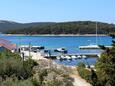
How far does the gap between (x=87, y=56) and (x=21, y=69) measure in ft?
214

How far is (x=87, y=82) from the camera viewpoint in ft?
115

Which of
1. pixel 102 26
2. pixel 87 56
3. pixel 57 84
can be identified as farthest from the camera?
pixel 102 26

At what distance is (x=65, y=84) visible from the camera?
27.4m

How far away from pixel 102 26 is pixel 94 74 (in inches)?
5987

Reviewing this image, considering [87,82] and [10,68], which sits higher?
[10,68]

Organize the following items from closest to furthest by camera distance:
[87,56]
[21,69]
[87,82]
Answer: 1. [21,69]
2. [87,82]
3. [87,56]

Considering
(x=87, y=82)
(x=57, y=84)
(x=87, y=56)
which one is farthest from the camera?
(x=87, y=56)

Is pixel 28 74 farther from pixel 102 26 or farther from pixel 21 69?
pixel 102 26

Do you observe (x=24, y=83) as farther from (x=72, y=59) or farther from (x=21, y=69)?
(x=72, y=59)

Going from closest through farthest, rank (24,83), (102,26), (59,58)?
(24,83), (59,58), (102,26)

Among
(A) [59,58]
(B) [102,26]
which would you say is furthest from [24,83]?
(B) [102,26]

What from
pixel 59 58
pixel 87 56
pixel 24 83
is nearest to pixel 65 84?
pixel 24 83

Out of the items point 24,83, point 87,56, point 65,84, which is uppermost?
point 24,83

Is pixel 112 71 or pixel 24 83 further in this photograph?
pixel 112 71
